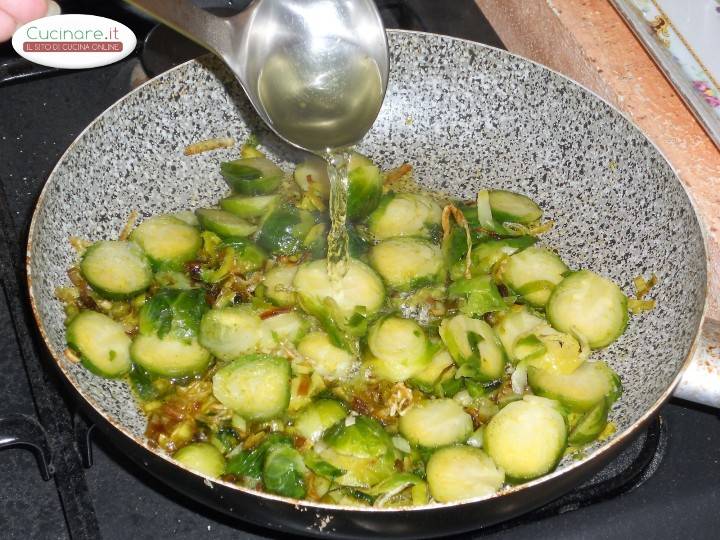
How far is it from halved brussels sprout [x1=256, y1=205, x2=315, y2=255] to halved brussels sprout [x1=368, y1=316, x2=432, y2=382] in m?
0.34

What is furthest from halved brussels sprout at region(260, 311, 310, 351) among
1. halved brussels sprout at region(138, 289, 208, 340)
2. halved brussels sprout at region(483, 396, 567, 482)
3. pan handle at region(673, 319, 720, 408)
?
pan handle at region(673, 319, 720, 408)

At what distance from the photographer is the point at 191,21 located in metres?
1.54

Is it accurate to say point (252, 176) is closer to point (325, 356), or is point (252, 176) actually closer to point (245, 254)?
point (245, 254)

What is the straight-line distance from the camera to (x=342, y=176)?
1.74m

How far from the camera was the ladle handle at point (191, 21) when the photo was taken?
1.46 m

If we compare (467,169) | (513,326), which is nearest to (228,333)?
(513,326)

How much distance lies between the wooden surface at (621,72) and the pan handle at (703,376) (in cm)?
45

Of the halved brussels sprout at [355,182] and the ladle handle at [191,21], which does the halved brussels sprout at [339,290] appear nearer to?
the halved brussels sprout at [355,182]

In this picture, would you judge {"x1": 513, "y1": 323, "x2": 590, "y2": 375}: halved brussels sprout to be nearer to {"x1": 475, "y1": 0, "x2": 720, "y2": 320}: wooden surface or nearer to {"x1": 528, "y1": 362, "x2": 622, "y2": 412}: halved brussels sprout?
{"x1": 528, "y1": 362, "x2": 622, "y2": 412}: halved brussels sprout

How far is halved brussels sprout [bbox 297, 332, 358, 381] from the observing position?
1.62m

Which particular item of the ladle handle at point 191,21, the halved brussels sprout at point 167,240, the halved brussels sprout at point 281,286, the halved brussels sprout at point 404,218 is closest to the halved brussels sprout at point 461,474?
the halved brussels sprout at point 281,286

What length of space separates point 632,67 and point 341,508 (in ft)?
4.98

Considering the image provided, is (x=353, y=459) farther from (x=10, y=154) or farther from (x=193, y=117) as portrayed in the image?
(x=10, y=154)

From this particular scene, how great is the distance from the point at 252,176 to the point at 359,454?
2.64ft
